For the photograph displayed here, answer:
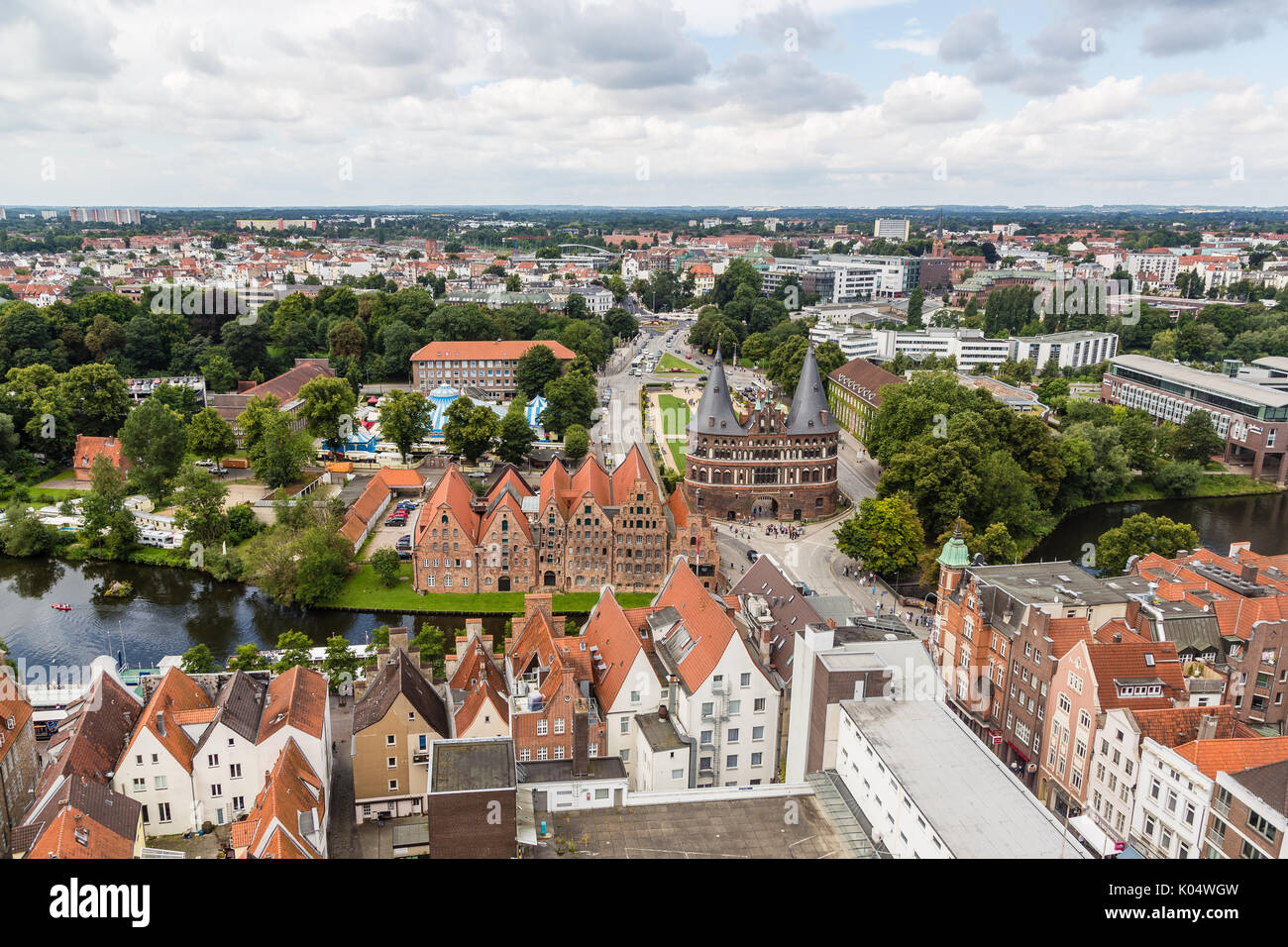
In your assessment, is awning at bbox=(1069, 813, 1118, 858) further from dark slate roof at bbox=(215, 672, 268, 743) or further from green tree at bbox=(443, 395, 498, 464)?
green tree at bbox=(443, 395, 498, 464)

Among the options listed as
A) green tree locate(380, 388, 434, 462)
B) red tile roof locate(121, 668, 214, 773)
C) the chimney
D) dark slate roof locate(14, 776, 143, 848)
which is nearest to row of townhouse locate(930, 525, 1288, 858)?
the chimney

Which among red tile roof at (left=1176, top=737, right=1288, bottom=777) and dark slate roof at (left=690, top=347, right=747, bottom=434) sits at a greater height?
dark slate roof at (left=690, top=347, right=747, bottom=434)

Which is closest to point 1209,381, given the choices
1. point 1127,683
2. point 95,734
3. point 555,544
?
point 555,544

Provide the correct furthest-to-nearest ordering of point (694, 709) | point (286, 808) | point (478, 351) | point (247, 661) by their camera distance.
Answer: point (478, 351) < point (247, 661) < point (694, 709) < point (286, 808)

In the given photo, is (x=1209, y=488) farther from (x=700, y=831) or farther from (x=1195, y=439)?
(x=700, y=831)

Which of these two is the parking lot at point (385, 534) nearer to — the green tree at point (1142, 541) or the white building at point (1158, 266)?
the green tree at point (1142, 541)
